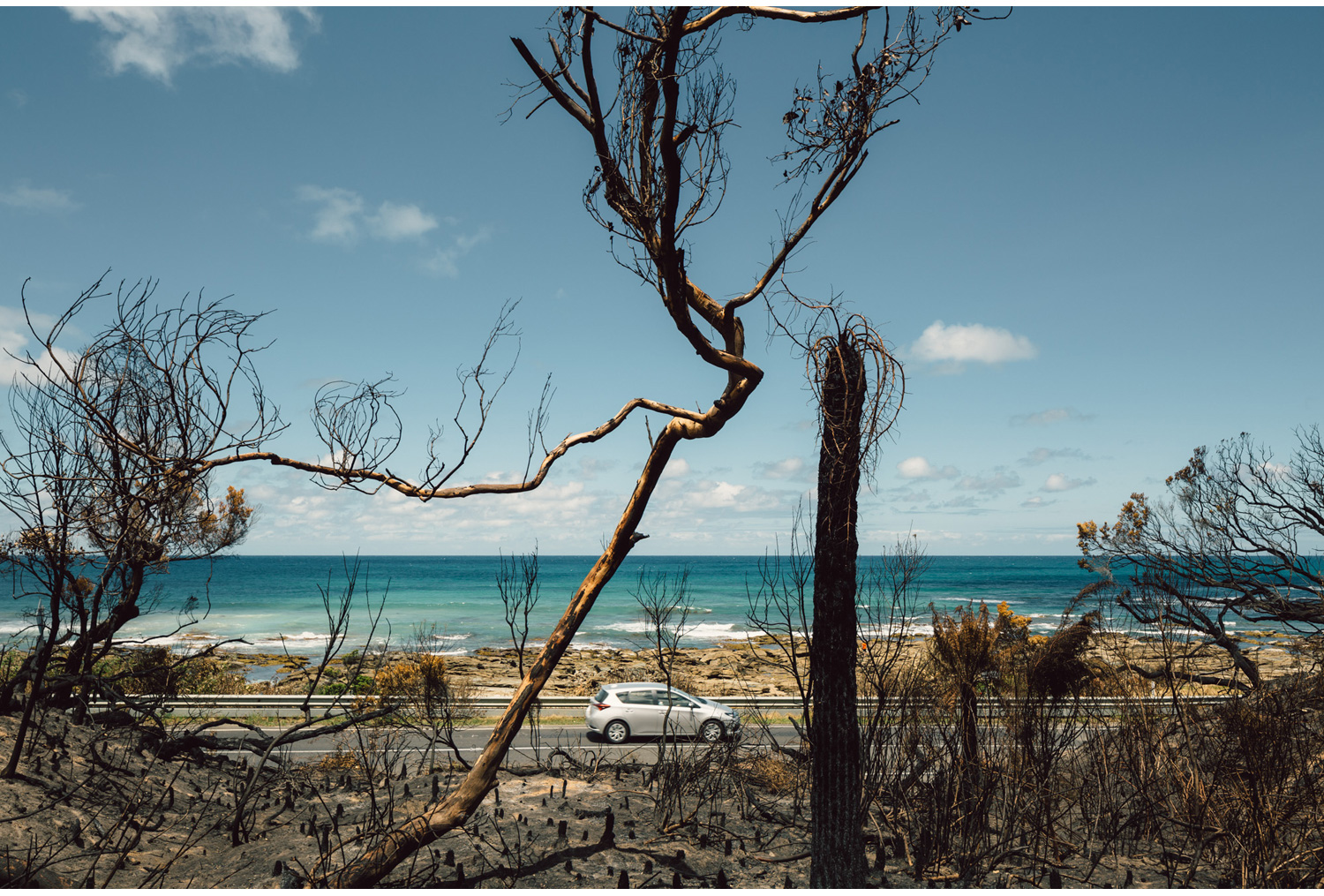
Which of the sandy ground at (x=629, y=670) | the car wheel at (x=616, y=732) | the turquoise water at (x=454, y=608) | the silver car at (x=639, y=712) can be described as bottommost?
the turquoise water at (x=454, y=608)

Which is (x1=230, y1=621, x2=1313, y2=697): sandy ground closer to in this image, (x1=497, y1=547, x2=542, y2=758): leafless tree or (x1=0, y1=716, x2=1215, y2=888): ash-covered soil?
(x1=497, y1=547, x2=542, y2=758): leafless tree

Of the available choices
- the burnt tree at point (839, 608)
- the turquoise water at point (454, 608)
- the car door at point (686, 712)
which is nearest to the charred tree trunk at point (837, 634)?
the burnt tree at point (839, 608)

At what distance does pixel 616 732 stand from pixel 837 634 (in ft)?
35.2

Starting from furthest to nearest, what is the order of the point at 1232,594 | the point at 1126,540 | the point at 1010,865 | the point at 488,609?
the point at 488,609, the point at 1126,540, the point at 1232,594, the point at 1010,865

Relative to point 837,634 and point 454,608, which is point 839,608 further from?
point 454,608

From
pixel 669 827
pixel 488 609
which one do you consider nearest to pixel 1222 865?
pixel 669 827

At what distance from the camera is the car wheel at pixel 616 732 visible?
47.8ft

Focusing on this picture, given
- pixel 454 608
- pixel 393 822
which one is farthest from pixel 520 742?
pixel 454 608

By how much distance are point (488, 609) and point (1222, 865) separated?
55931 millimetres

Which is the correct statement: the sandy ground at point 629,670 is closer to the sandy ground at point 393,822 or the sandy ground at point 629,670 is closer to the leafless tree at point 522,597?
the leafless tree at point 522,597

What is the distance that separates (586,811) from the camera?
6.25 m

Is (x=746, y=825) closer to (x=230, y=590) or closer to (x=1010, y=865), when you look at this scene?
(x=1010, y=865)

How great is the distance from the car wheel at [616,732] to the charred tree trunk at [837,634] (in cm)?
986

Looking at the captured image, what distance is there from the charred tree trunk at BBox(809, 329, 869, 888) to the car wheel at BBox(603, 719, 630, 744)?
9.86 meters
